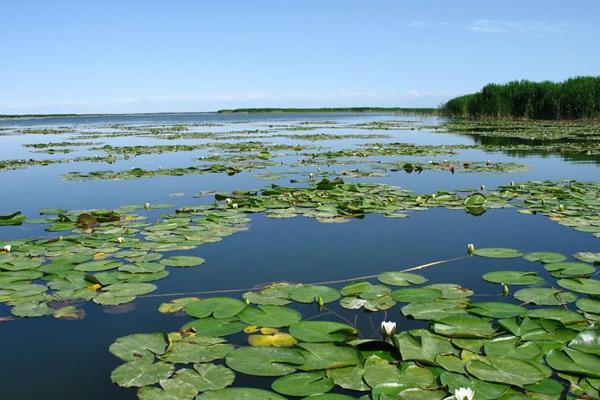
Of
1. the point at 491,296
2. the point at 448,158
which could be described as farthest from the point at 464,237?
the point at 448,158

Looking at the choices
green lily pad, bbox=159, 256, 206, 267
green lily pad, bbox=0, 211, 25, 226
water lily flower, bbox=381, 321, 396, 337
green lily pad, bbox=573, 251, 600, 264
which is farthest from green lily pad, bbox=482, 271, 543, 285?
green lily pad, bbox=0, 211, 25, 226

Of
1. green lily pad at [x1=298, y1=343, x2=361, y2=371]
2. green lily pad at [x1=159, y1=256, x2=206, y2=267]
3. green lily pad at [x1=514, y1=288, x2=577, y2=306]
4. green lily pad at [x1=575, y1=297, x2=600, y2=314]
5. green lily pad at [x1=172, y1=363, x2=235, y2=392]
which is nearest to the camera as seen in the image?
green lily pad at [x1=172, y1=363, x2=235, y2=392]

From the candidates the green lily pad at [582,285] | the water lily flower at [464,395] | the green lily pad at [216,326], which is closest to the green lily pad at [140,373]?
the green lily pad at [216,326]

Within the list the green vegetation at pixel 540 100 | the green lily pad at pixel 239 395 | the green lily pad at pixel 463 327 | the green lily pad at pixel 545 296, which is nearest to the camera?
the green lily pad at pixel 239 395

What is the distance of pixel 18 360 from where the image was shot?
2391 mm

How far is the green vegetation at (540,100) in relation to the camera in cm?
2372

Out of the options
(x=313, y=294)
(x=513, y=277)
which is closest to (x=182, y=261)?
(x=313, y=294)

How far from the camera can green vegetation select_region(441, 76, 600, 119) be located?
23.7 metres

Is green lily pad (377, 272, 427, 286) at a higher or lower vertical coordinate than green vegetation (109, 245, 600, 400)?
higher

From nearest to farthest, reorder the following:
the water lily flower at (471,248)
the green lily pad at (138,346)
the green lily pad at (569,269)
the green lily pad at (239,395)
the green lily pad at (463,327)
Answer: the green lily pad at (239,395) → the green lily pad at (138,346) → the green lily pad at (463,327) → the green lily pad at (569,269) → the water lily flower at (471,248)

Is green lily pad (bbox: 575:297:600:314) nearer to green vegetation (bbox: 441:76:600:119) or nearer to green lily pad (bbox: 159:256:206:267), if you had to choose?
green lily pad (bbox: 159:256:206:267)

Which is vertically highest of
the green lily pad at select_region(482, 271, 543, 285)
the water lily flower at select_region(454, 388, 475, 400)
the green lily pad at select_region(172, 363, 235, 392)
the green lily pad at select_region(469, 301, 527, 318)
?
the water lily flower at select_region(454, 388, 475, 400)

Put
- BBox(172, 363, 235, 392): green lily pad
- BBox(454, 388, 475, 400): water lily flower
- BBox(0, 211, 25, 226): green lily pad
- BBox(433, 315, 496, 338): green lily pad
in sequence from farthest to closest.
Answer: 1. BBox(0, 211, 25, 226): green lily pad
2. BBox(433, 315, 496, 338): green lily pad
3. BBox(172, 363, 235, 392): green lily pad
4. BBox(454, 388, 475, 400): water lily flower

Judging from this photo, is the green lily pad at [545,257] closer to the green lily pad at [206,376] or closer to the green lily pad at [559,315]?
the green lily pad at [559,315]
